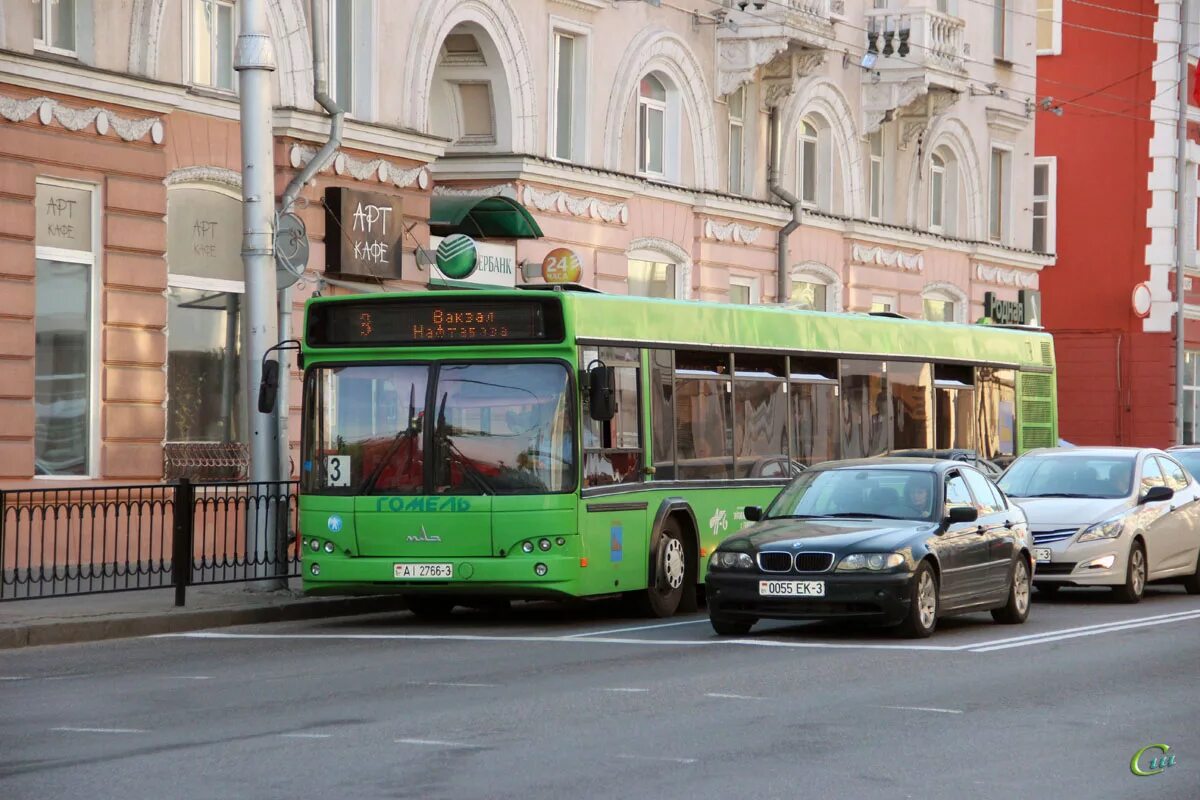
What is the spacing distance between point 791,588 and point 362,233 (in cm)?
1240

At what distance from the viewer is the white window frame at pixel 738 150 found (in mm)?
37188

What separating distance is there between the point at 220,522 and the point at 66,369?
13.3ft

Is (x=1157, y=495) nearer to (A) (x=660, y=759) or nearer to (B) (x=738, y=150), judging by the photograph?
(A) (x=660, y=759)

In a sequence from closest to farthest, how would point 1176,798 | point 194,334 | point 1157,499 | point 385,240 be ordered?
point 1176,798, point 1157,499, point 194,334, point 385,240

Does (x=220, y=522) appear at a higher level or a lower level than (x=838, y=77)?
lower

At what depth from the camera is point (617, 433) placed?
62.9ft

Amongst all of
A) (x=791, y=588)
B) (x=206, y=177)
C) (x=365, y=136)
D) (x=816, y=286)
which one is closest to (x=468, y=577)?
(x=791, y=588)

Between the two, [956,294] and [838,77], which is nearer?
[838,77]

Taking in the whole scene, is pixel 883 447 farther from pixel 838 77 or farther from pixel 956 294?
pixel 956 294

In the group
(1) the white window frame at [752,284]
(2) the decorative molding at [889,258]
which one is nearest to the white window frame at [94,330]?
(1) the white window frame at [752,284]

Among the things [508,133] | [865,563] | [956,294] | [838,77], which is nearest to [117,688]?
[865,563]

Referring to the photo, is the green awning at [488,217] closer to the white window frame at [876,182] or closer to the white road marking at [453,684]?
the white window frame at [876,182]

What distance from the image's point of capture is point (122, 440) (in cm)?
2419

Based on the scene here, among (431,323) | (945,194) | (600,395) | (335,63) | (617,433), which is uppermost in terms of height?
(945,194)
